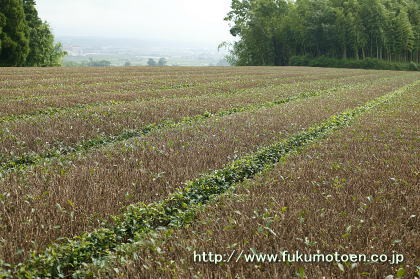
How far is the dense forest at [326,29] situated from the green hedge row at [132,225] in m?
59.9

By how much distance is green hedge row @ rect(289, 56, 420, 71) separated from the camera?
55106 millimetres

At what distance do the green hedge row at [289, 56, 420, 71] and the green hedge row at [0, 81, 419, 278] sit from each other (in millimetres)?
55772

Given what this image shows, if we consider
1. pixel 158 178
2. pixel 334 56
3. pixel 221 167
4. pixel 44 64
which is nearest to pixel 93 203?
pixel 158 178

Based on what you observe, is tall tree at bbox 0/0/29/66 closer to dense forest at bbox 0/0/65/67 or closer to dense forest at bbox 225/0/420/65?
dense forest at bbox 0/0/65/67

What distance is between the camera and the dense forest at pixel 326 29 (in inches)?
2309

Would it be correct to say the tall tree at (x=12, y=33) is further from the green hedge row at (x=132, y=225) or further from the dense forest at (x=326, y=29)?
the dense forest at (x=326, y=29)

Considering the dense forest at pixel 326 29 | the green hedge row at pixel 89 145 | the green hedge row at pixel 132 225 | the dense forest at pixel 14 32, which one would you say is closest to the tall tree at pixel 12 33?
the dense forest at pixel 14 32

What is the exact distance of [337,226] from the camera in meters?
3.71

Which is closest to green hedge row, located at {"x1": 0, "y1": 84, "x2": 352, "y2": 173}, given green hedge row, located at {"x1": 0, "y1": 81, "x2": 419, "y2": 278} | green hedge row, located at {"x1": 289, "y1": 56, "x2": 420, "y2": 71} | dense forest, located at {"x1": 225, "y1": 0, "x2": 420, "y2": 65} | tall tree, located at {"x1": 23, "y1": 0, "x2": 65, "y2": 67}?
green hedge row, located at {"x1": 0, "y1": 81, "x2": 419, "y2": 278}

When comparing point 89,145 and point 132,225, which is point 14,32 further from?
point 132,225

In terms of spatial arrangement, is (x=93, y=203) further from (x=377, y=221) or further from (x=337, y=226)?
(x=377, y=221)

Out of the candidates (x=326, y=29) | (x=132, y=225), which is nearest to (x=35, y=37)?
(x=326, y=29)

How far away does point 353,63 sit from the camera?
58312mm

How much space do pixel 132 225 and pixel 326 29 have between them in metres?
63.1
